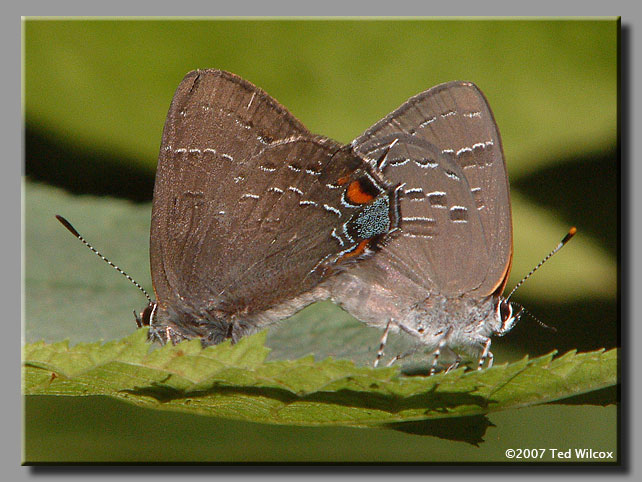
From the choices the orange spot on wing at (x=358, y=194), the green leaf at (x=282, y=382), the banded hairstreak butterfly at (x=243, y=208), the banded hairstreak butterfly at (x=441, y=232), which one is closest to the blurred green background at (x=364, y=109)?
the banded hairstreak butterfly at (x=441, y=232)

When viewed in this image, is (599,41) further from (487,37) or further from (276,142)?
(276,142)

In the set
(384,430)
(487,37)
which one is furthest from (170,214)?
(487,37)

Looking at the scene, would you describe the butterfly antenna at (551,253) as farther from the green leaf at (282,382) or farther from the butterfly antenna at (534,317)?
the green leaf at (282,382)

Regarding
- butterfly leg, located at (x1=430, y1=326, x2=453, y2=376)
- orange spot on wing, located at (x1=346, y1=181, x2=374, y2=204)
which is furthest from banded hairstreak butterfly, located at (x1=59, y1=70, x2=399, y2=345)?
butterfly leg, located at (x1=430, y1=326, x2=453, y2=376)

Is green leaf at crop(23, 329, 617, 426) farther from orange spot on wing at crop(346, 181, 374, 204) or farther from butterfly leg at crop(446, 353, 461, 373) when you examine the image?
orange spot on wing at crop(346, 181, 374, 204)

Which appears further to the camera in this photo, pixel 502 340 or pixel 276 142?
pixel 502 340

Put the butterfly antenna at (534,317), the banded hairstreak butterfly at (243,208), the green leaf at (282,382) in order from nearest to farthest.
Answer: the green leaf at (282,382) → the banded hairstreak butterfly at (243,208) → the butterfly antenna at (534,317)
